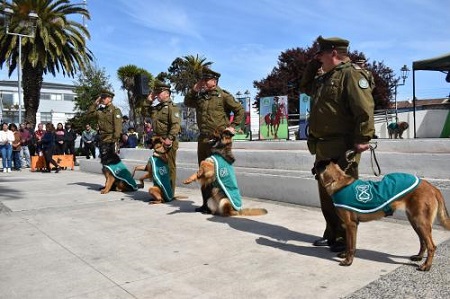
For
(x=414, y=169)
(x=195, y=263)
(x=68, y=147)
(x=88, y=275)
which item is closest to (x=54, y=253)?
(x=88, y=275)

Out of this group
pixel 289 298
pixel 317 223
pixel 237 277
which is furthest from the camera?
pixel 317 223

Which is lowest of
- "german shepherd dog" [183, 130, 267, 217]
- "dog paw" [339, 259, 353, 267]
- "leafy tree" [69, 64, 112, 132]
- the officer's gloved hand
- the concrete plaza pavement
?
the concrete plaza pavement

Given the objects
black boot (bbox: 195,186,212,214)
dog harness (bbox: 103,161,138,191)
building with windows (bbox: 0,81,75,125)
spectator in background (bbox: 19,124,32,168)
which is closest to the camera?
black boot (bbox: 195,186,212,214)

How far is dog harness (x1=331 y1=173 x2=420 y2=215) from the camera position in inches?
141

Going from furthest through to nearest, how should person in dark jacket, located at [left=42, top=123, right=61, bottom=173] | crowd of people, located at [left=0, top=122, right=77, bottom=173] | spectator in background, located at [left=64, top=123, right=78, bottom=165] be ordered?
spectator in background, located at [left=64, top=123, right=78, bottom=165] → crowd of people, located at [left=0, top=122, right=77, bottom=173] → person in dark jacket, located at [left=42, top=123, right=61, bottom=173]

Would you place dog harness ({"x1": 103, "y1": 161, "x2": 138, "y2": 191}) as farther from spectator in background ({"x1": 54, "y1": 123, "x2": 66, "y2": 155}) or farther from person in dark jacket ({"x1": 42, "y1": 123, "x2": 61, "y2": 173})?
spectator in background ({"x1": 54, "y1": 123, "x2": 66, "y2": 155})

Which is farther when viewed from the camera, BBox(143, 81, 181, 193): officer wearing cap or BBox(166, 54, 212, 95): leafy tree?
BBox(166, 54, 212, 95): leafy tree

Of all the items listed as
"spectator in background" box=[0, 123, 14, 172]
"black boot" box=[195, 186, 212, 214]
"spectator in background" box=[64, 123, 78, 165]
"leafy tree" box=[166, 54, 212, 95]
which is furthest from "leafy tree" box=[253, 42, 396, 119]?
"black boot" box=[195, 186, 212, 214]

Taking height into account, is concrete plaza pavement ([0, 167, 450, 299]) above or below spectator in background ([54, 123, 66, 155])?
below

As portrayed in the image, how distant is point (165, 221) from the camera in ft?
19.5

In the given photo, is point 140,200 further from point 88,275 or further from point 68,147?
point 68,147

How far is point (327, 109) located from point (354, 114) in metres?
0.32

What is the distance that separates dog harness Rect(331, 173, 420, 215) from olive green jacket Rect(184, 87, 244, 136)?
9.42 feet

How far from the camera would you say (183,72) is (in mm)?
43281
